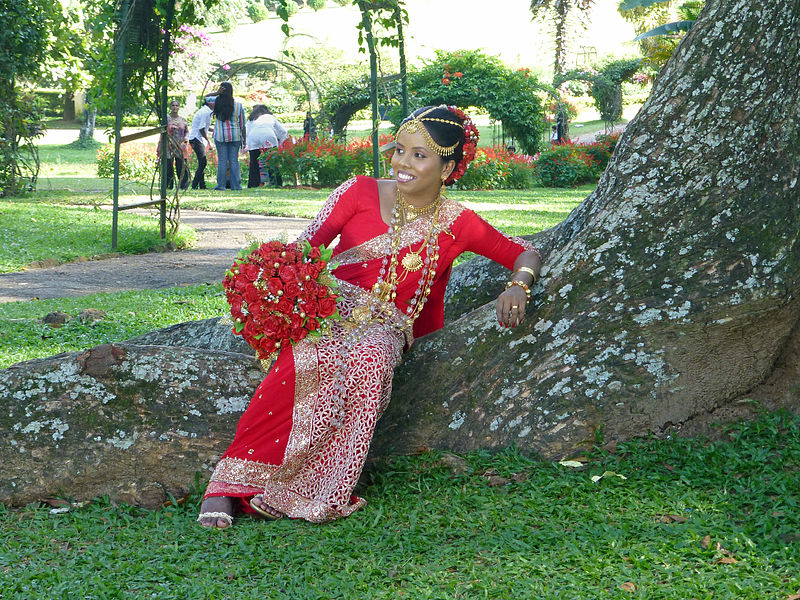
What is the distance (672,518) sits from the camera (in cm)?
329

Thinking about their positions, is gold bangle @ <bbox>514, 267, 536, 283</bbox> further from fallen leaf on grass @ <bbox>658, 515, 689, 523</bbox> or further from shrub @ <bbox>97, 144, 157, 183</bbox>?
shrub @ <bbox>97, 144, 157, 183</bbox>

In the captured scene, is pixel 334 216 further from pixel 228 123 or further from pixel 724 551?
pixel 228 123

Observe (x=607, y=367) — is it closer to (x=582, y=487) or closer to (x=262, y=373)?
(x=582, y=487)

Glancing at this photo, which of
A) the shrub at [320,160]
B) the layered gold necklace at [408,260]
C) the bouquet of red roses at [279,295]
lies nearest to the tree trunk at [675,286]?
the layered gold necklace at [408,260]

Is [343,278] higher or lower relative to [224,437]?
higher

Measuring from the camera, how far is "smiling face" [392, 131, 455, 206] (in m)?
4.15

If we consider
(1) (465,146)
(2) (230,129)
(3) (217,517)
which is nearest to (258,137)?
(2) (230,129)

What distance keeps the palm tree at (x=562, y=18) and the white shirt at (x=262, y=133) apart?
21.0 metres

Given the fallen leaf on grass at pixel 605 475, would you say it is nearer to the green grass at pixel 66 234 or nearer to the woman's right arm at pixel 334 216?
the woman's right arm at pixel 334 216

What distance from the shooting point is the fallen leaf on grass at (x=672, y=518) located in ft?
10.7

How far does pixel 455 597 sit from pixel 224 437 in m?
1.52

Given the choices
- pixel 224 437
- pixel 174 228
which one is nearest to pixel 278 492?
pixel 224 437

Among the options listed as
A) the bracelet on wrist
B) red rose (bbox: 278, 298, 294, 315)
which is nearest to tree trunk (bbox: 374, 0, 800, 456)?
the bracelet on wrist

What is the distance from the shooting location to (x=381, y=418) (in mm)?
4055
